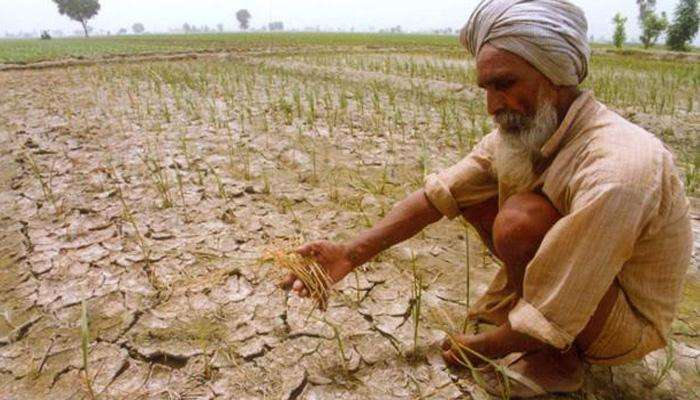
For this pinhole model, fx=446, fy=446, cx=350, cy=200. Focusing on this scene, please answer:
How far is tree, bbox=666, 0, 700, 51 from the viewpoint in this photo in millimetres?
24641

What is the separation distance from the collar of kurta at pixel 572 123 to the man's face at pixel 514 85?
73 millimetres

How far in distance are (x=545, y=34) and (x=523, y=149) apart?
0.32 metres

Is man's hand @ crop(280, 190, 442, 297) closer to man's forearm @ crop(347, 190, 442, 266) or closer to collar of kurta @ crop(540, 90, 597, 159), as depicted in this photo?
man's forearm @ crop(347, 190, 442, 266)

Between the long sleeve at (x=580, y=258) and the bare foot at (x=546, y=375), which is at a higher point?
the long sleeve at (x=580, y=258)

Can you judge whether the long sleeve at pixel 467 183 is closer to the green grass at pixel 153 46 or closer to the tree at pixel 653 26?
the green grass at pixel 153 46

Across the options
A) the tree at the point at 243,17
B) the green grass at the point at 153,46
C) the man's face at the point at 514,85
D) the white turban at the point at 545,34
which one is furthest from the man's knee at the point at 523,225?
the tree at the point at 243,17

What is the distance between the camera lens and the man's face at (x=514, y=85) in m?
1.25

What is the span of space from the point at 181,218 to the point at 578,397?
2.00 metres

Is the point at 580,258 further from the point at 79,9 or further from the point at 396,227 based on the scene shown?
the point at 79,9

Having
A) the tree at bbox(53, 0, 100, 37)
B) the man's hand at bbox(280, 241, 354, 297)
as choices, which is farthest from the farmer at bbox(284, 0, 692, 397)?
the tree at bbox(53, 0, 100, 37)

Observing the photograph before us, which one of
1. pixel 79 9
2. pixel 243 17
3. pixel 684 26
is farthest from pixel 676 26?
pixel 243 17

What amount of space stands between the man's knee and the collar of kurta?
0.15 m

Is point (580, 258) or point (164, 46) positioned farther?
point (164, 46)

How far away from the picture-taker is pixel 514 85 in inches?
49.9
